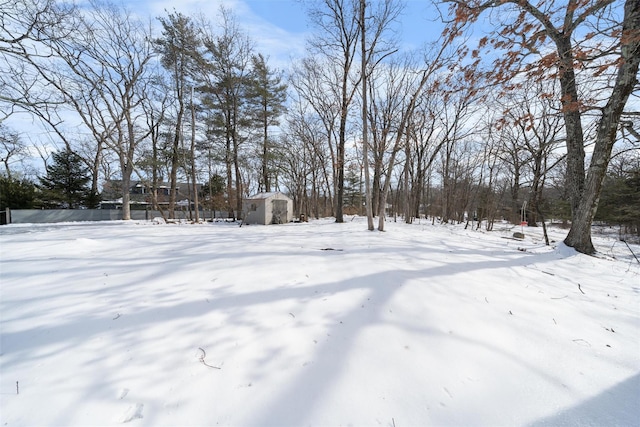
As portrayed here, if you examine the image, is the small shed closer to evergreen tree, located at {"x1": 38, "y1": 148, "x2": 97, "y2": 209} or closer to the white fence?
the white fence

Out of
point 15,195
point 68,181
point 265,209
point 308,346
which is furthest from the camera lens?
point 68,181

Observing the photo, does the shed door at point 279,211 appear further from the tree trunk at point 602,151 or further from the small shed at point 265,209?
the tree trunk at point 602,151

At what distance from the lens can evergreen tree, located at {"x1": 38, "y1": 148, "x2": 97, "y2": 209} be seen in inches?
812

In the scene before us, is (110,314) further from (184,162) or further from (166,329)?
(184,162)

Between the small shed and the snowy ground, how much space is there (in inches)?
385

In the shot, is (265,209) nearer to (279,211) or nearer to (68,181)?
(279,211)

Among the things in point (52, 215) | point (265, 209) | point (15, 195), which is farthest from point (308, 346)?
point (15, 195)

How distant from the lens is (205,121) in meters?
15.8

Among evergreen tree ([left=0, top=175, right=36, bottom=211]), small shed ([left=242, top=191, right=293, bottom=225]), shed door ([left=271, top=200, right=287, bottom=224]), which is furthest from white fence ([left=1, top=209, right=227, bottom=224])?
shed door ([left=271, top=200, right=287, bottom=224])

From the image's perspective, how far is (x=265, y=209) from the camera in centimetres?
1302

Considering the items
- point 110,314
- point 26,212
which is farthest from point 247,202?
point 26,212

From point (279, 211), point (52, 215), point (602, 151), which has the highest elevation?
point (602, 151)

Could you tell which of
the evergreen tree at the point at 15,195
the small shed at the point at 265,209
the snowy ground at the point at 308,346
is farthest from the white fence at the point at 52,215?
the snowy ground at the point at 308,346

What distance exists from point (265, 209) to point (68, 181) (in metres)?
21.3
